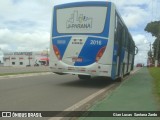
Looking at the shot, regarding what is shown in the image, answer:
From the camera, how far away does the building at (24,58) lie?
137 m

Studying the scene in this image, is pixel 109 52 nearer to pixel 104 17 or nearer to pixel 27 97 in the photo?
pixel 104 17

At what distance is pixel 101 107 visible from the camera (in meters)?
10.0

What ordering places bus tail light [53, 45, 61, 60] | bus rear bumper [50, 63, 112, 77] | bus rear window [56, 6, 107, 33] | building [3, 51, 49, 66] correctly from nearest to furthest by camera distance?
bus rear bumper [50, 63, 112, 77]
bus rear window [56, 6, 107, 33]
bus tail light [53, 45, 61, 60]
building [3, 51, 49, 66]

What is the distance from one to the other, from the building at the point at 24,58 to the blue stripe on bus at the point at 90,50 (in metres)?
118

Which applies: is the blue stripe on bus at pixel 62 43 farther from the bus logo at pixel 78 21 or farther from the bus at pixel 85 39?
the bus logo at pixel 78 21

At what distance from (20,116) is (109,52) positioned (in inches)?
346

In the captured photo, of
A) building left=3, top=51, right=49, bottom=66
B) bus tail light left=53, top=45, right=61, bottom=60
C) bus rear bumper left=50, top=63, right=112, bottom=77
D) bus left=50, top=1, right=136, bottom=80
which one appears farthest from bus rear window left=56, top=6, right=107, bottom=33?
building left=3, top=51, right=49, bottom=66

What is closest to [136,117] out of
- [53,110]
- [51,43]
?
[53,110]

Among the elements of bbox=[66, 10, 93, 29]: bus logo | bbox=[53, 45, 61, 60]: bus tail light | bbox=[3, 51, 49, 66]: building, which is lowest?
bbox=[3, 51, 49, 66]: building

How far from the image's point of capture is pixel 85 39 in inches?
684

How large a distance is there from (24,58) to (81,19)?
12401cm

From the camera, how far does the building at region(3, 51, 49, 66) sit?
449 feet

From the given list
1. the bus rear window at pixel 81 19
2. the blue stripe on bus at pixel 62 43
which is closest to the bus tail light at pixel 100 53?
the bus rear window at pixel 81 19

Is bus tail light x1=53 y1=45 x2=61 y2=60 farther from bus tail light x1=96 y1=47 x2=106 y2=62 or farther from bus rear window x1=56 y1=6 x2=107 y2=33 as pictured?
bus tail light x1=96 y1=47 x2=106 y2=62
